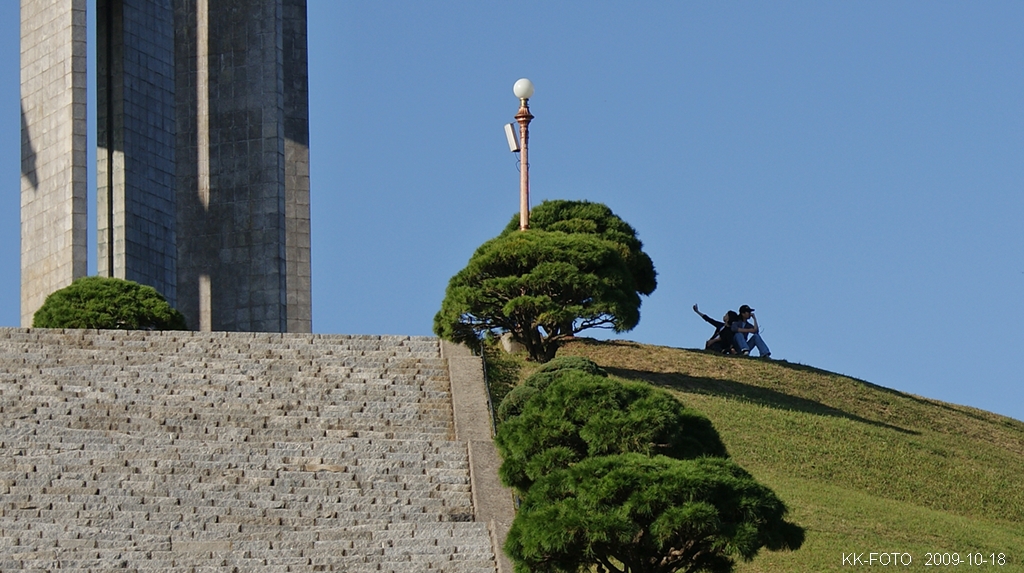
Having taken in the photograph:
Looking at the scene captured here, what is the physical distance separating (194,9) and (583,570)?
22.1 meters

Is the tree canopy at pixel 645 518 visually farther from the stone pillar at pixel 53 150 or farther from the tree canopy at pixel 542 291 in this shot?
the stone pillar at pixel 53 150

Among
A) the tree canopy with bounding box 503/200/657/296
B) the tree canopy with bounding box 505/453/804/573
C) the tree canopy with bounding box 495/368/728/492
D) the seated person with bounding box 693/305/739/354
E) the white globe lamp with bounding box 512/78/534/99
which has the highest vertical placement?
the white globe lamp with bounding box 512/78/534/99

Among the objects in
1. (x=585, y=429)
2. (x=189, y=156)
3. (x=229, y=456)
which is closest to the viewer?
(x=585, y=429)

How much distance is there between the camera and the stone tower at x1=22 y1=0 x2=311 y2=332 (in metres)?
31.6

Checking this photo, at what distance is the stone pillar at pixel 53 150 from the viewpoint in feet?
101

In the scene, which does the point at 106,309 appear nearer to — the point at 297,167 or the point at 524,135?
the point at 524,135

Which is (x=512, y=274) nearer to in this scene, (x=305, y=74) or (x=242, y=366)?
(x=242, y=366)

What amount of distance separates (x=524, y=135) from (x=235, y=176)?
8.93 metres

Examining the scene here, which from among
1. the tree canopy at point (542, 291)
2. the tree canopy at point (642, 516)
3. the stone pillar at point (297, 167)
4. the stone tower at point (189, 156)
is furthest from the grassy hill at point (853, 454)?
the stone tower at point (189, 156)

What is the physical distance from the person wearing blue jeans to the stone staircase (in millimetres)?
7928

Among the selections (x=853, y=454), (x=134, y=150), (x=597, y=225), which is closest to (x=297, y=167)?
(x=134, y=150)

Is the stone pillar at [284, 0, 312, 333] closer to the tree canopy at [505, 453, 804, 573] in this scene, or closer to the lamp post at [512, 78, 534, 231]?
the lamp post at [512, 78, 534, 231]

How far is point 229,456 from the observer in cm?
1805

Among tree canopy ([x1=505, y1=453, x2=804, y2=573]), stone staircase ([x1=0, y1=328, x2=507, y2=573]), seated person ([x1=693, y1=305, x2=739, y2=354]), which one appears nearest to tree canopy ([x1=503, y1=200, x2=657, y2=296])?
seated person ([x1=693, y1=305, x2=739, y2=354])
